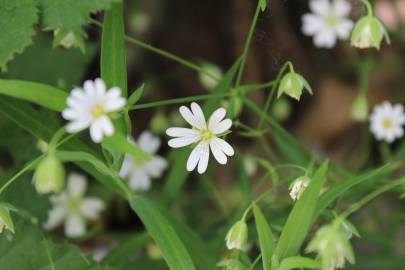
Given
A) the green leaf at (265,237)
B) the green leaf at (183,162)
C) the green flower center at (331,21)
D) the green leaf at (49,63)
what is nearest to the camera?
the green leaf at (265,237)

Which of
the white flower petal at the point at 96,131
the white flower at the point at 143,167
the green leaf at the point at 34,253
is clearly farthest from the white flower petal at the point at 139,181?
the white flower petal at the point at 96,131

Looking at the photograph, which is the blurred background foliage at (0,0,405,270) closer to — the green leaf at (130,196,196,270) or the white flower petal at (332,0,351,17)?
the white flower petal at (332,0,351,17)

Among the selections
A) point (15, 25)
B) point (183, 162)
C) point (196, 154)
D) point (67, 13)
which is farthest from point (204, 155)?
point (15, 25)

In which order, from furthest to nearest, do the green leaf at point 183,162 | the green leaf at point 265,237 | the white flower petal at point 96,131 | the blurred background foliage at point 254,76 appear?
the blurred background foliage at point 254,76 < the green leaf at point 183,162 < the green leaf at point 265,237 < the white flower petal at point 96,131

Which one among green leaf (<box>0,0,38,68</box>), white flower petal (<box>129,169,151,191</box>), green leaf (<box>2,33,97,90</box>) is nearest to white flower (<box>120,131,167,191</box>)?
white flower petal (<box>129,169,151,191</box>)

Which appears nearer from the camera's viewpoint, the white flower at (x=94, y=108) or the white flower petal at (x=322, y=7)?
the white flower at (x=94, y=108)

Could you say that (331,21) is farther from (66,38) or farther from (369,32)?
(66,38)

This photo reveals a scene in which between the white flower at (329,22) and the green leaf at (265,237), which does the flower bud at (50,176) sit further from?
the white flower at (329,22)
